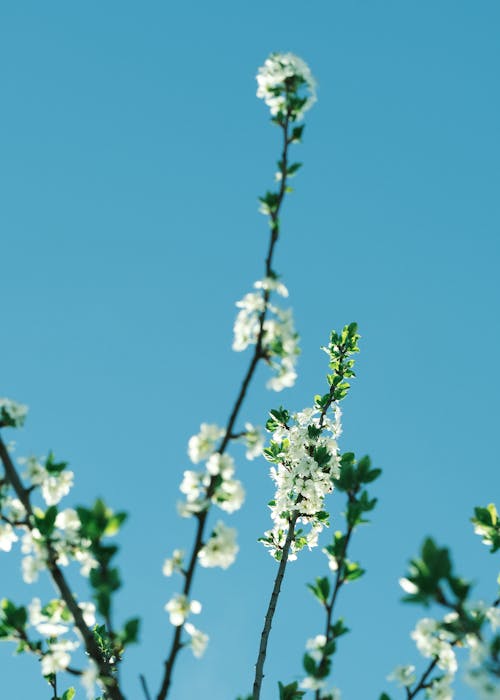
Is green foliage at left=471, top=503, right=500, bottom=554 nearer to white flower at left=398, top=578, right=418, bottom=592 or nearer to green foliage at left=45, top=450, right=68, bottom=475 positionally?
white flower at left=398, top=578, right=418, bottom=592

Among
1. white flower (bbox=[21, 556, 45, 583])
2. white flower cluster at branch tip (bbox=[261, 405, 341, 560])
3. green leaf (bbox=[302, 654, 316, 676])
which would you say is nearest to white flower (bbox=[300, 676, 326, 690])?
green leaf (bbox=[302, 654, 316, 676])

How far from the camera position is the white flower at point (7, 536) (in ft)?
13.9

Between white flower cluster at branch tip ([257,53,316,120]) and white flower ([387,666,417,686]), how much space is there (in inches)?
143

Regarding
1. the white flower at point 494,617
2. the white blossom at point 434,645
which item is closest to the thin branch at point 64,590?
the white blossom at point 434,645

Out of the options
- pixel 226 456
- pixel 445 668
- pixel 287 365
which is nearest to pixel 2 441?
pixel 226 456

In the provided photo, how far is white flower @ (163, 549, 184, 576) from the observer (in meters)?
3.98

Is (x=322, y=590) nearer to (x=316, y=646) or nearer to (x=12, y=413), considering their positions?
(x=316, y=646)

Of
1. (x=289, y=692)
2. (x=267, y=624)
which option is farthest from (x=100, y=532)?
(x=267, y=624)

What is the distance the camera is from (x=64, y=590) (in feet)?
13.0

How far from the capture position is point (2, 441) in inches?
163

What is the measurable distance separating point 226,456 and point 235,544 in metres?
0.52

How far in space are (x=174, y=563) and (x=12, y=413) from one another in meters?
1.44

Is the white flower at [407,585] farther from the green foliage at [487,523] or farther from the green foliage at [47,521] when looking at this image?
the green foliage at [47,521]

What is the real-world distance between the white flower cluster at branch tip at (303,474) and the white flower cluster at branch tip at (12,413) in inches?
133
